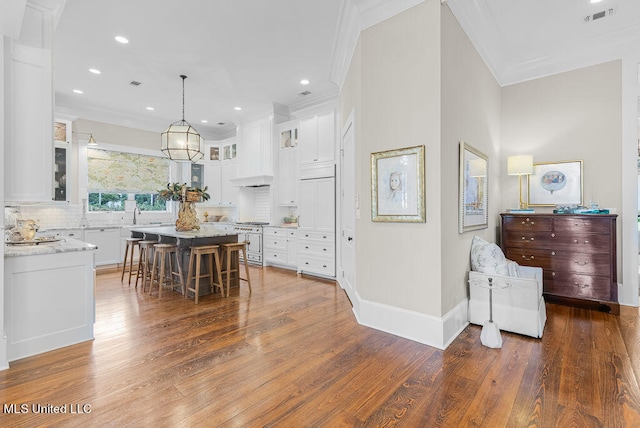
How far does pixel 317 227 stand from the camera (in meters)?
5.46

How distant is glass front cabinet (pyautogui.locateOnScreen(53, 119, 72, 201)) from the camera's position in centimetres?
571

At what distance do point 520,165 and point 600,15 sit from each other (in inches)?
66.7

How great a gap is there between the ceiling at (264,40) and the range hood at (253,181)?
1.69 m

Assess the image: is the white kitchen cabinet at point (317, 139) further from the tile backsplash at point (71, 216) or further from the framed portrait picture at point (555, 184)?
the tile backsplash at point (71, 216)

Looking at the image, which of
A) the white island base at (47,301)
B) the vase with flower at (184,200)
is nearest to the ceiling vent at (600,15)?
the vase with flower at (184,200)

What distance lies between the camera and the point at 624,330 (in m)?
3.03

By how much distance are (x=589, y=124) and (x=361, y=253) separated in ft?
11.1

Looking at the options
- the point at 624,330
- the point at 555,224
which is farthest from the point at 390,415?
the point at 555,224

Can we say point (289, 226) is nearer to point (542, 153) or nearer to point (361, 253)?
point (361, 253)

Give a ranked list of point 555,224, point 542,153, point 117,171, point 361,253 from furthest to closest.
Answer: point 117,171 < point 542,153 < point 555,224 < point 361,253

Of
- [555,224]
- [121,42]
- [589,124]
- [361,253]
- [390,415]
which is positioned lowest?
[390,415]

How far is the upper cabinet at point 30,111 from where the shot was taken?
2.51 meters

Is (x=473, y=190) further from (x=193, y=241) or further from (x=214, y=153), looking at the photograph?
(x=214, y=153)

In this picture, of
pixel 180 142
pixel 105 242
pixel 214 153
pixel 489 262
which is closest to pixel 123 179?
pixel 105 242
